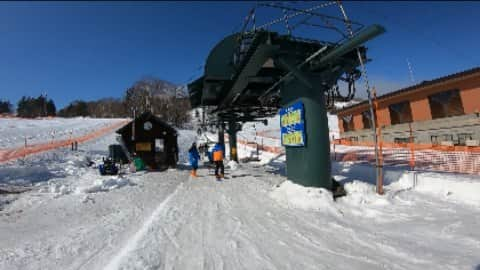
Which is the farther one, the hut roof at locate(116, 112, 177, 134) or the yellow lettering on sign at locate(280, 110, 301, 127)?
the hut roof at locate(116, 112, 177, 134)

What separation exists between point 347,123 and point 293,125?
2870 centimetres

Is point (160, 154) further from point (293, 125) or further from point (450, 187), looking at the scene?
point (450, 187)

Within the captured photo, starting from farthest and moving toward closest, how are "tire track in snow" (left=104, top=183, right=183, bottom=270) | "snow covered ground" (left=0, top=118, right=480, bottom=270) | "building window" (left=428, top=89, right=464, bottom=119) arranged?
"building window" (left=428, top=89, right=464, bottom=119), "snow covered ground" (left=0, top=118, right=480, bottom=270), "tire track in snow" (left=104, top=183, right=183, bottom=270)

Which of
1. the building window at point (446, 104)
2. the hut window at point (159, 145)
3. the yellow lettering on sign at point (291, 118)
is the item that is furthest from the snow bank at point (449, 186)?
the hut window at point (159, 145)

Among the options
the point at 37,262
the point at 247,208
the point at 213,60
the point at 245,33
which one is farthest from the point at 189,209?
the point at 213,60

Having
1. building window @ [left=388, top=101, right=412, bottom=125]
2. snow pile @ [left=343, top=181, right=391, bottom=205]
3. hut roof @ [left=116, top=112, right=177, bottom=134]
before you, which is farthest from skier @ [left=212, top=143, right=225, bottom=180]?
building window @ [left=388, top=101, right=412, bottom=125]

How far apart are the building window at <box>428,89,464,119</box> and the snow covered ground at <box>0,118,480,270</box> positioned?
15.7 meters

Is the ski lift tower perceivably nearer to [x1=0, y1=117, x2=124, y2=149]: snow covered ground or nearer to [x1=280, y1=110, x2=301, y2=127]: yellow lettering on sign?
[x1=280, y1=110, x2=301, y2=127]: yellow lettering on sign

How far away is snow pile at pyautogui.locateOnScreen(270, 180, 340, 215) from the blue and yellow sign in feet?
4.99

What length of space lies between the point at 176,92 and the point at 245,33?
11014mm

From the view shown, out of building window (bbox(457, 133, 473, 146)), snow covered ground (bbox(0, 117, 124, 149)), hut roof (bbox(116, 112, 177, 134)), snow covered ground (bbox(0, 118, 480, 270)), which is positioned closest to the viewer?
snow covered ground (bbox(0, 118, 480, 270))

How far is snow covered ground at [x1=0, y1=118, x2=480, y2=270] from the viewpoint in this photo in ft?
12.5

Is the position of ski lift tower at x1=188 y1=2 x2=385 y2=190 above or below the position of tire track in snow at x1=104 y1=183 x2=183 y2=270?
above

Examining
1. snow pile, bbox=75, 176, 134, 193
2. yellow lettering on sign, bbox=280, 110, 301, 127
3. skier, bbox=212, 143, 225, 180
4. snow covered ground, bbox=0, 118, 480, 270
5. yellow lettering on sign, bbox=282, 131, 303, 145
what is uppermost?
yellow lettering on sign, bbox=280, 110, 301, 127
